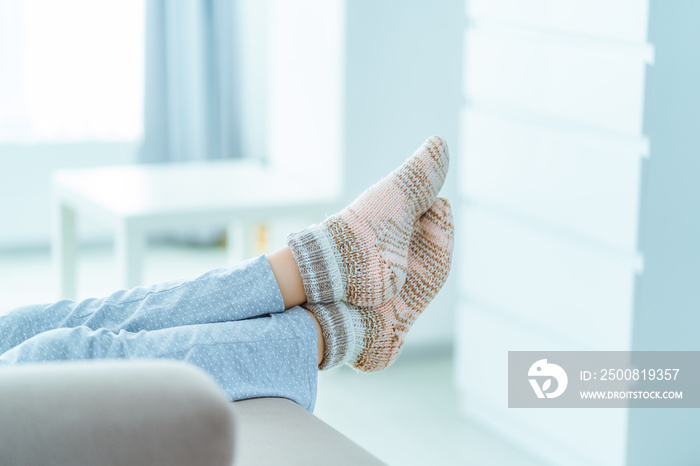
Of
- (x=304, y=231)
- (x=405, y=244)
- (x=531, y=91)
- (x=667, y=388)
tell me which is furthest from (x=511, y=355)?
(x=304, y=231)

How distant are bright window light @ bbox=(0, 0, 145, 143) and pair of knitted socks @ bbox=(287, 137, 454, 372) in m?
2.48

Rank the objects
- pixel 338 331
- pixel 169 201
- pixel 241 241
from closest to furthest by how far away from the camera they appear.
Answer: pixel 338 331 → pixel 169 201 → pixel 241 241

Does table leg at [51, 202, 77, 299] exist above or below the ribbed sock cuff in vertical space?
below

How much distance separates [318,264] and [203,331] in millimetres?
232

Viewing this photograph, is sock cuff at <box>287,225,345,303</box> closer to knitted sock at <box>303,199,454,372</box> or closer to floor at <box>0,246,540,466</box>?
knitted sock at <box>303,199,454,372</box>

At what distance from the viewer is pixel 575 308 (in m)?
2.07

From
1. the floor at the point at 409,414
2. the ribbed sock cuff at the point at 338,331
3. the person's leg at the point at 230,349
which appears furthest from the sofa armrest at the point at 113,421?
the floor at the point at 409,414

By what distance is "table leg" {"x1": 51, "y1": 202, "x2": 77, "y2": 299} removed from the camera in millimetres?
2719

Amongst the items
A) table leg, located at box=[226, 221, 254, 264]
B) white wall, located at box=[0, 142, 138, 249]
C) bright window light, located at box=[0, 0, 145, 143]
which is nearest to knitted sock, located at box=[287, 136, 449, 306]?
table leg, located at box=[226, 221, 254, 264]

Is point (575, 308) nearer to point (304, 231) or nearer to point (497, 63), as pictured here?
point (497, 63)

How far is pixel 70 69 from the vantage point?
12.5ft

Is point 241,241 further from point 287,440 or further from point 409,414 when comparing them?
point 287,440

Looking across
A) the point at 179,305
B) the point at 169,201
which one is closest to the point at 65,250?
the point at 169,201

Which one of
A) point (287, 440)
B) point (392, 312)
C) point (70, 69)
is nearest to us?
point (287, 440)
